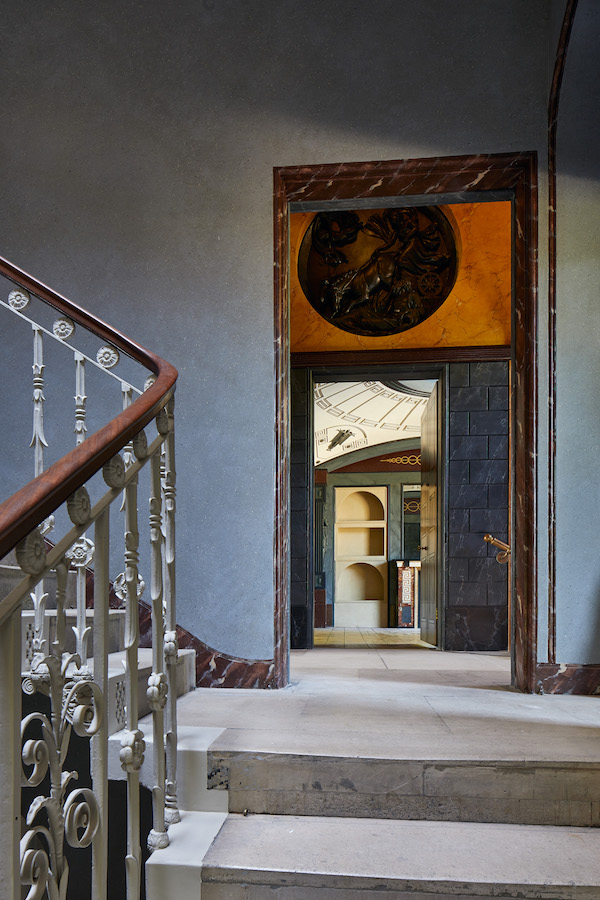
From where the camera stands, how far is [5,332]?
3473 millimetres

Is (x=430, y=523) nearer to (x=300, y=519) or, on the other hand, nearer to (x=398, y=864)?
(x=300, y=519)

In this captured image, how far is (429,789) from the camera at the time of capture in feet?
6.49

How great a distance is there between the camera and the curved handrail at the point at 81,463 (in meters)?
1.09

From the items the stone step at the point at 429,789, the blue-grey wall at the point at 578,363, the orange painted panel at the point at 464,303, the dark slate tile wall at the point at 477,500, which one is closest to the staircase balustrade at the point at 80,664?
the stone step at the point at 429,789

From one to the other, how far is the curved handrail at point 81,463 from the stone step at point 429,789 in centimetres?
112

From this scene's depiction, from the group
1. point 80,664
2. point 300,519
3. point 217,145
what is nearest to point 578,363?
point 217,145

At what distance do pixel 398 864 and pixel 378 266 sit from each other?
4.42 m

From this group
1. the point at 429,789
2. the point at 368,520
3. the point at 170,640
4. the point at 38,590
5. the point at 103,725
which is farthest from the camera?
the point at 368,520

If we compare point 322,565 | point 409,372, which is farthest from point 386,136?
point 322,565

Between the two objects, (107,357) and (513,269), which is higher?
(513,269)

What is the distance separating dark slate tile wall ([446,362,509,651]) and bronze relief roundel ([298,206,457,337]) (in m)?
0.63

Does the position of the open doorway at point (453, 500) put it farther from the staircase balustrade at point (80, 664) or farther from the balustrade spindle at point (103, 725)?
the balustrade spindle at point (103, 725)

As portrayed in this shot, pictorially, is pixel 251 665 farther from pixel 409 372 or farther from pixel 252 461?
pixel 409 372

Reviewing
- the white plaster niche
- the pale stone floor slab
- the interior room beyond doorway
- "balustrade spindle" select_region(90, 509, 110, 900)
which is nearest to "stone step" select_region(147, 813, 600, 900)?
the pale stone floor slab
